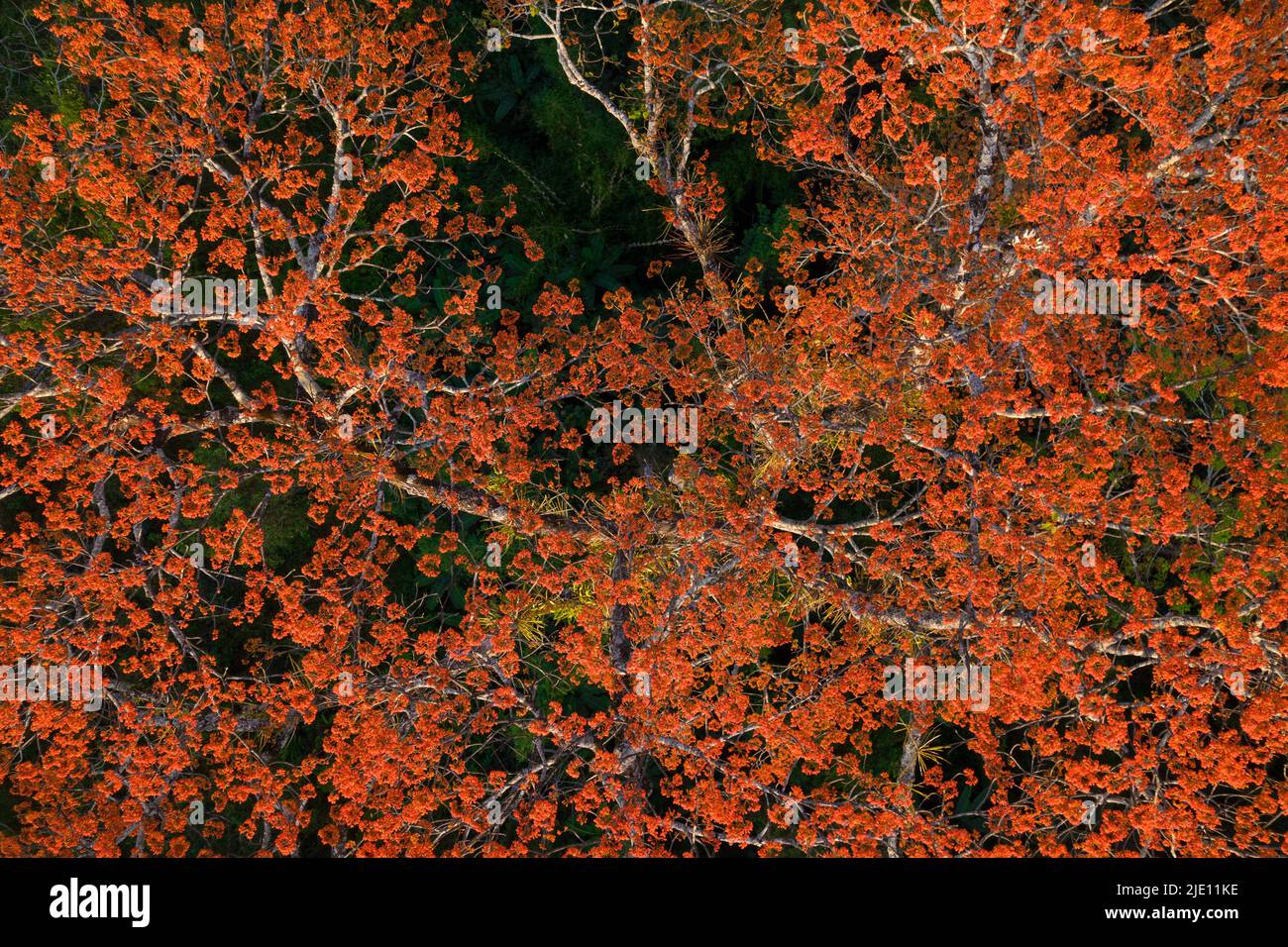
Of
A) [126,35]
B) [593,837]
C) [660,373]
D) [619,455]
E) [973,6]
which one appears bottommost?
[593,837]

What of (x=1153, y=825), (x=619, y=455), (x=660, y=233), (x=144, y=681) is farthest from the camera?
(x=660, y=233)

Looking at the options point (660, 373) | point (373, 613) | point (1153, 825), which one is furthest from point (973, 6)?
point (373, 613)

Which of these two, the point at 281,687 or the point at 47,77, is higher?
the point at 47,77

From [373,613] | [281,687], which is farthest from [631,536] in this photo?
[373,613]

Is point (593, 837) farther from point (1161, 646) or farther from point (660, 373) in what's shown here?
point (1161, 646)

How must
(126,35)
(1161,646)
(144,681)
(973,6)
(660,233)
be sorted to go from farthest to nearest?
(660,233), (144,681), (126,35), (1161,646), (973,6)

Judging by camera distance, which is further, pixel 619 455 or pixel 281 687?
pixel 619 455

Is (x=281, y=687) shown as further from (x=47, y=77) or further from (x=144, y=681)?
(x=47, y=77)

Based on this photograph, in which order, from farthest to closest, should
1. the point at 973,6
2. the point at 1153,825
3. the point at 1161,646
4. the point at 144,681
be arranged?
the point at 144,681
the point at 1161,646
the point at 1153,825
the point at 973,6

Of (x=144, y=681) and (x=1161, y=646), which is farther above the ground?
(x=1161, y=646)
